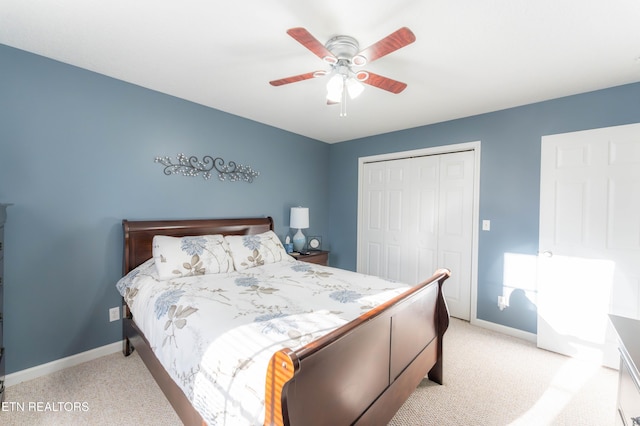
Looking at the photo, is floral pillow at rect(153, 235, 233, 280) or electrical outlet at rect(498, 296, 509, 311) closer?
floral pillow at rect(153, 235, 233, 280)

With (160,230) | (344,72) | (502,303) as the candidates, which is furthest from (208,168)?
(502,303)

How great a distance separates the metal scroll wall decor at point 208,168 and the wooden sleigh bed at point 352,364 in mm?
703

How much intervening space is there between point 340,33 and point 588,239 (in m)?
2.85

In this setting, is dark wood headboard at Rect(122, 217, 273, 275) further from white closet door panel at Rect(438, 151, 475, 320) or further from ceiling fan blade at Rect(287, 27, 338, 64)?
white closet door panel at Rect(438, 151, 475, 320)

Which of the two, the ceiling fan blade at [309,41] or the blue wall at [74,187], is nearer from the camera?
the ceiling fan blade at [309,41]

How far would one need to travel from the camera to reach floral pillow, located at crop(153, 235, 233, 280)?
2297mm

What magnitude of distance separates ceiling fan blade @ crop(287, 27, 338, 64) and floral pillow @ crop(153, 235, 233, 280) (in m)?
1.89

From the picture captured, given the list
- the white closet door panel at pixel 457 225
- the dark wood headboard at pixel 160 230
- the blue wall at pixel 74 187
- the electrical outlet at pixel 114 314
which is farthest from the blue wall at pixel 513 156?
the electrical outlet at pixel 114 314

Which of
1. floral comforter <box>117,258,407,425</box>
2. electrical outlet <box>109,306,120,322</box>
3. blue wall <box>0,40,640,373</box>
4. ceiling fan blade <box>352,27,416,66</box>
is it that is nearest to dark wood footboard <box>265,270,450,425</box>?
floral comforter <box>117,258,407,425</box>

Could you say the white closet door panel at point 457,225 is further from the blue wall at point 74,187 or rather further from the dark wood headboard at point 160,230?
the blue wall at point 74,187

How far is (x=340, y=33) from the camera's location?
177 cm

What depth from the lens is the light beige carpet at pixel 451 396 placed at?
177 centimetres

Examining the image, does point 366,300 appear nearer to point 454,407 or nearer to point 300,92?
point 454,407

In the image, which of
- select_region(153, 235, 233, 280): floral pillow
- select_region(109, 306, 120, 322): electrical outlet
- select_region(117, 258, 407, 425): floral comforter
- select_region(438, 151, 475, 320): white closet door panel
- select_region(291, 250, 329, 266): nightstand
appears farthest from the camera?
select_region(291, 250, 329, 266): nightstand
